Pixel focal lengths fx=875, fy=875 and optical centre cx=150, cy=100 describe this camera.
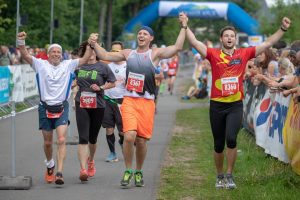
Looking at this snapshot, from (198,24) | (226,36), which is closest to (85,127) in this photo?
(226,36)

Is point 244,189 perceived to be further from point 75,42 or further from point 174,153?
point 75,42

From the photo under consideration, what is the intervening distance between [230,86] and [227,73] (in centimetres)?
17

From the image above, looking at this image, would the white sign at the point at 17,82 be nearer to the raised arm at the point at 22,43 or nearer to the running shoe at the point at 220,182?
the raised arm at the point at 22,43

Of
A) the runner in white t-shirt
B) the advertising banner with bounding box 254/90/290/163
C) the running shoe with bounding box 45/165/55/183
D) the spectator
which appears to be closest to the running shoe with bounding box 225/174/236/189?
the advertising banner with bounding box 254/90/290/163

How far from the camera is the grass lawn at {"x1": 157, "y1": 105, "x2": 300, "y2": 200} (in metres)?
10.2

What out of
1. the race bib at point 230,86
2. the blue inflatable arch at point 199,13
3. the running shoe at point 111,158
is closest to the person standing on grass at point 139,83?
the race bib at point 230,86

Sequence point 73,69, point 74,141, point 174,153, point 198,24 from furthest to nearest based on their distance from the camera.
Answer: point 198,24 < point 74,141 < point 174,153 < point 73,69

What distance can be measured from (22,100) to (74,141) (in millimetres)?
9801

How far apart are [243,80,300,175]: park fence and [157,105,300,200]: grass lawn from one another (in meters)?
0.19

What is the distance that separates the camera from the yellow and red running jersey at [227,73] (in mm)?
10617

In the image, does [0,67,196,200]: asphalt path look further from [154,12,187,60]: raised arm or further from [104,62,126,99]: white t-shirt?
[154,12,187,60]: raised arm

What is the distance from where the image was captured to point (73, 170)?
41.0 ft

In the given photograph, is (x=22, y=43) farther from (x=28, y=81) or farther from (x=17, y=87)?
(x=28, y=81)

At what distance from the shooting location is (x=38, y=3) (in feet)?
152
